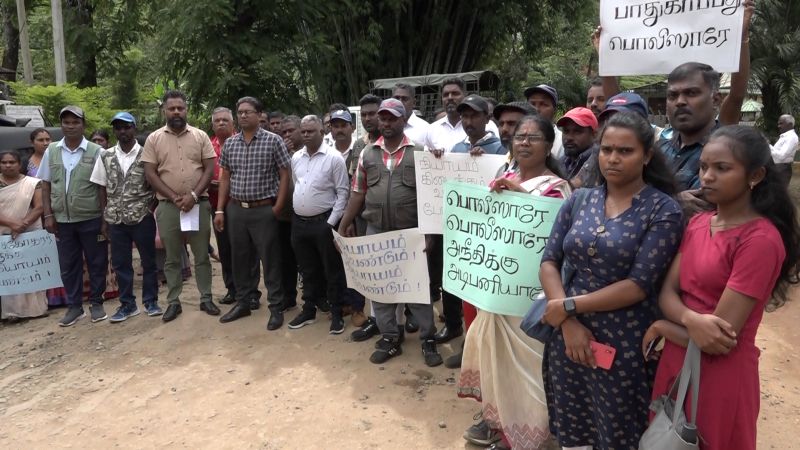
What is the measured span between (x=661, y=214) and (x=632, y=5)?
1745 mm

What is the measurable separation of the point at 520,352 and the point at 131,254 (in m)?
4.46

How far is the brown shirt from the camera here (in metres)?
5.55

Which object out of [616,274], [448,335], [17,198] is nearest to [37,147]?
[17,198]

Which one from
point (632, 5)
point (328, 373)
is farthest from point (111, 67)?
point (632, 5)

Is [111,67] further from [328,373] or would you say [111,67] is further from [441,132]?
[328,373]

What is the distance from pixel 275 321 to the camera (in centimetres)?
551

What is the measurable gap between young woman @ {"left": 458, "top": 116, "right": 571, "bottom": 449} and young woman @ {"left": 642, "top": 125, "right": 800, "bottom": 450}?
100 cm

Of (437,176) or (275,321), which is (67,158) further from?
(437,176)

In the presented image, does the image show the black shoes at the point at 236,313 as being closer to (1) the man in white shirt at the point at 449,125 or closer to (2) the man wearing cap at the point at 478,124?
(1) the man in white shirt at the point at 449,125

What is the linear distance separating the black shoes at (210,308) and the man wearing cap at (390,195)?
6.71 ft

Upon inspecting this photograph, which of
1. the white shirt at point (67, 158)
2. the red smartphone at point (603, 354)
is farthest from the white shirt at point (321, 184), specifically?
the red smartphone at point (603, 354)

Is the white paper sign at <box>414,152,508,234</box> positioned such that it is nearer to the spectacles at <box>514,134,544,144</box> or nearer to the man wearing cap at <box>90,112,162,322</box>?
the spectacles at <box>514,134,544,144</box>

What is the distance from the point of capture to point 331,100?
1550 centimetres

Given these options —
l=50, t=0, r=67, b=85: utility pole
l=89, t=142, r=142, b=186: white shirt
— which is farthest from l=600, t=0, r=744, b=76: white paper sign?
l=50, t=0, r=67, b=85: utility pole
